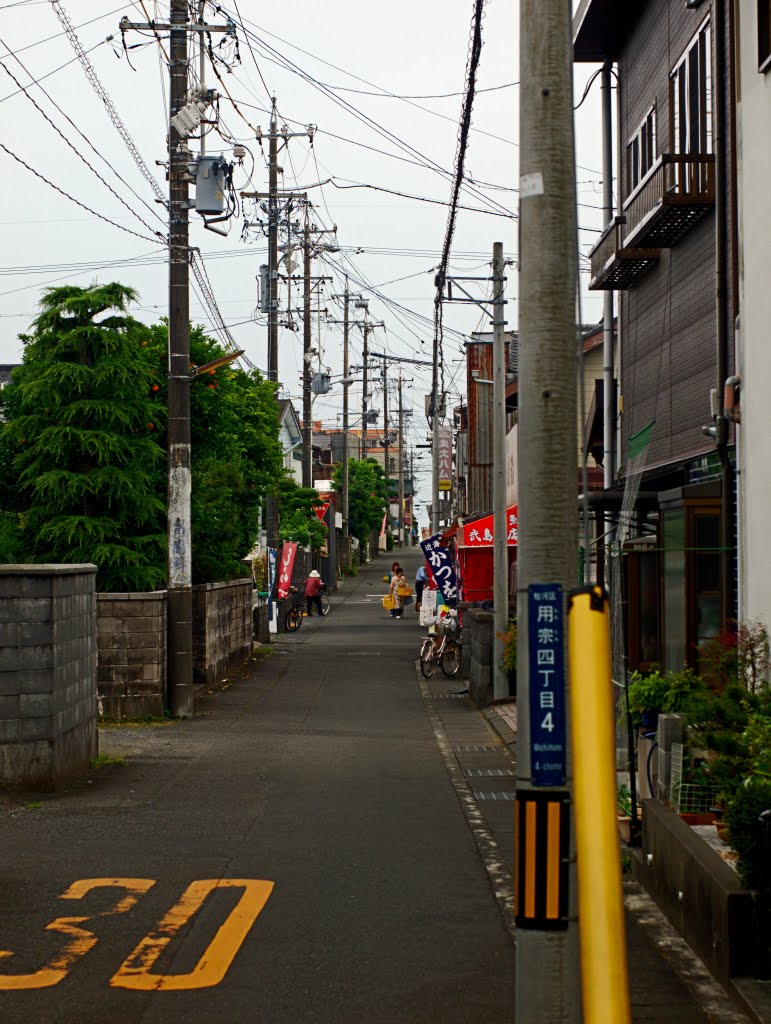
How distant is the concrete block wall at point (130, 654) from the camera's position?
19.5 metres

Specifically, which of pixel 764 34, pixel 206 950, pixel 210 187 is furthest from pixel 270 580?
pixel 206 950

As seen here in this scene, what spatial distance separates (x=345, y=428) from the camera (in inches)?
2562

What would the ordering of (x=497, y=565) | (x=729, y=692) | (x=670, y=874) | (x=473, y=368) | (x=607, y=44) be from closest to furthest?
(x=670, y=874) → (x=729, y=692) → (x=607, y=44) → (x=497, y=565) → (x=473, y=368)

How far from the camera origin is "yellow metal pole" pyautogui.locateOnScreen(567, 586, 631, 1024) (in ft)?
11.9

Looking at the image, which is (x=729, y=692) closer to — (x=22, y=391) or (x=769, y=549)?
(x=769, y=549)

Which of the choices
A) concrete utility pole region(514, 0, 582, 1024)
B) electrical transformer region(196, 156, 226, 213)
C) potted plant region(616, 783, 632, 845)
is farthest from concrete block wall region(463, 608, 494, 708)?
concrete utility pole region(514, 0, 582, 1024)

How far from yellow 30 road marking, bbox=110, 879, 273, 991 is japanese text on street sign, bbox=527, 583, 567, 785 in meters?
2.93

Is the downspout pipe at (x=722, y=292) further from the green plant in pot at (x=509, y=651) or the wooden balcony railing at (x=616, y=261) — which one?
the green plant in pot at (x=509, y=651)

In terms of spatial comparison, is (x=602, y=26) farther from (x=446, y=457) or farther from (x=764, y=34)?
(x=446, y=457)

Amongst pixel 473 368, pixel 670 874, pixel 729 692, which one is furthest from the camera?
pixel 473 368

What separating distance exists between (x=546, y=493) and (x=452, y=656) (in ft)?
76.8

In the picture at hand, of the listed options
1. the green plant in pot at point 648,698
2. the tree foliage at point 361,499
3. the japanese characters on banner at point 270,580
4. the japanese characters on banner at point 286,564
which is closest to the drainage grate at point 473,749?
the green plant in pot at point 648,698

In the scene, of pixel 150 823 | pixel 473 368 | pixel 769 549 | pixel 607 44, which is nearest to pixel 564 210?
pixel 769 549

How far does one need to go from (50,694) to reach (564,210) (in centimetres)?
910
